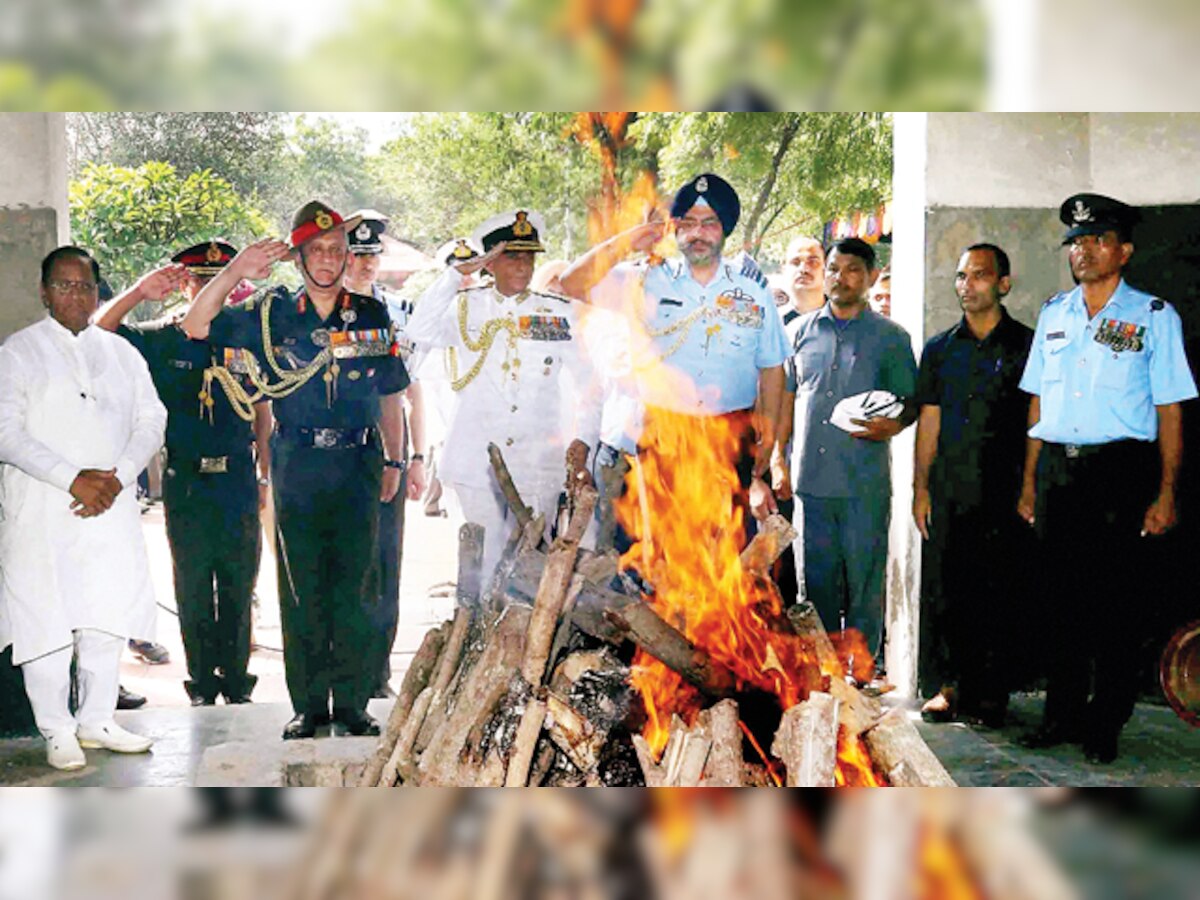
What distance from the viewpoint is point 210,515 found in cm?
497

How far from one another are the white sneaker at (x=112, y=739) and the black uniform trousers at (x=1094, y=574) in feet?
10.1

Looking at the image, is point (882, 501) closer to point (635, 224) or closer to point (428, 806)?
point (635, 224)

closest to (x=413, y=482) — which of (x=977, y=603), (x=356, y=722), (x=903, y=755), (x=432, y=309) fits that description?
(x=432, y=309)

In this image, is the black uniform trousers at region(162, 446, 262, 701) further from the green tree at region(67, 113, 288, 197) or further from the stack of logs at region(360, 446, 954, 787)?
the green tree at region(67, 113, 288, 197)

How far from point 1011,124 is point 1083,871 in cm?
247

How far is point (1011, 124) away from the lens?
5.01m

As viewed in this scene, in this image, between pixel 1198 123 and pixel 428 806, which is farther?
pixel 1198 123

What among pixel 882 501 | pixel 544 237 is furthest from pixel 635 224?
pixel 882 501

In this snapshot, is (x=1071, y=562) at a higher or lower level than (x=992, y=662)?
higher

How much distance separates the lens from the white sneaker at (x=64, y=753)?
4.84 metres

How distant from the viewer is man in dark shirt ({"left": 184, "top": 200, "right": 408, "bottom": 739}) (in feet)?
16.2

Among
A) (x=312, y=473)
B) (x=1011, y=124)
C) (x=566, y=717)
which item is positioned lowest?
(x=566, y=717)

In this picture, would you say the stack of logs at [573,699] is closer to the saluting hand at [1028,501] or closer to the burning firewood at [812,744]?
the burning firewood at [812,744]

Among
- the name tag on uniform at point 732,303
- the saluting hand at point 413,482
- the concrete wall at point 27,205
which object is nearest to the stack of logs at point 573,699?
the saluting hand at point 413,482
